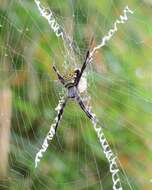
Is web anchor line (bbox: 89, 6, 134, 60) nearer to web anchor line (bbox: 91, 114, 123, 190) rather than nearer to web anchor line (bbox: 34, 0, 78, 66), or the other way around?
web anchor line (bbox: 34, 0, 78, 66)

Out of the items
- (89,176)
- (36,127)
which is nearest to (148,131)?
(89,176)

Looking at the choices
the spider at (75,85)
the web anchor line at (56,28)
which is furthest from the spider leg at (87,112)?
the web anchor line at (56,28)

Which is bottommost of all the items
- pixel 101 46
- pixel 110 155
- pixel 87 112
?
pixel 110 155

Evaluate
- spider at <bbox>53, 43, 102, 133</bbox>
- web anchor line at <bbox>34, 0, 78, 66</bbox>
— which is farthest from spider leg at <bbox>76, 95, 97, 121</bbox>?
web anchor line at <bbox>34, 0, 78, 66</bbox>

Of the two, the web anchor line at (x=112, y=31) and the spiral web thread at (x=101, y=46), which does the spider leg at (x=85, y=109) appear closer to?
the spiral web thread at (x=101, y=46)

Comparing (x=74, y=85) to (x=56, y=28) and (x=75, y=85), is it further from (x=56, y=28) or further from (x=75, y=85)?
(x=56, y=28)

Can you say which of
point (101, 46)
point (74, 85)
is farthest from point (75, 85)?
point (101, 46)

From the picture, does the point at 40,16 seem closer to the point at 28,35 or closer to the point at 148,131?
the point at 28,35

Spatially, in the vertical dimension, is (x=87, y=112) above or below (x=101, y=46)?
below

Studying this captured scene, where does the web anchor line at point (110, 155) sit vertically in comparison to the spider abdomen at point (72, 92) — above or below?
below
